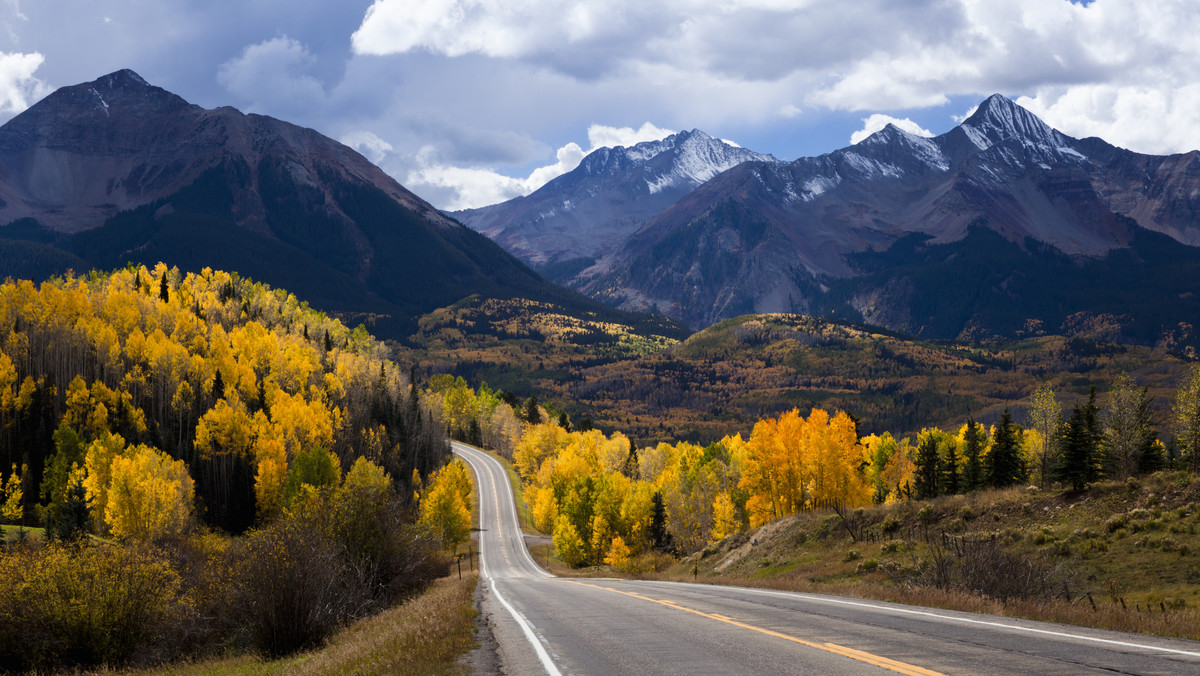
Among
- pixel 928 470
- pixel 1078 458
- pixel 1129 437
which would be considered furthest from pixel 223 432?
pixel 1129 437

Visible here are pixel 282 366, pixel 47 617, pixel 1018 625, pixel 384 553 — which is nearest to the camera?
pixel 1018 625

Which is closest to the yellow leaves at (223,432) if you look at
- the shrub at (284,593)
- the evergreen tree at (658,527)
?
the evergreen tree at (658,527)

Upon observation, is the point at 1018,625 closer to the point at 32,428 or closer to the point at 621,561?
the point at 621,561

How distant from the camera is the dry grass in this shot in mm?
14281

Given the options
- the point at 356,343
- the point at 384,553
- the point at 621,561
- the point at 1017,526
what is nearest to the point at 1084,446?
the point at 1017,526

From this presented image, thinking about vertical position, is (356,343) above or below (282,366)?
above

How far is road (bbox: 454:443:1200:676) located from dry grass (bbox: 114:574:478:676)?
119 cm

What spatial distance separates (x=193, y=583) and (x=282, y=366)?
87.6m

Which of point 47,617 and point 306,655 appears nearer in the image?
point 306,655

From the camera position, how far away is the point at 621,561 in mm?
73312

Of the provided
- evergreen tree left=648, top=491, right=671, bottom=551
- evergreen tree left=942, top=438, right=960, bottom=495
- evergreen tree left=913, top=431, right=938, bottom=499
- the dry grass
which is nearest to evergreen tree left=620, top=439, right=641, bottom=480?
evergreen tree left=648, top=491, right=671, bottom=551

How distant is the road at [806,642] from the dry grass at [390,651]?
1189 millimetres

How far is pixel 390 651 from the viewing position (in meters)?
16.0

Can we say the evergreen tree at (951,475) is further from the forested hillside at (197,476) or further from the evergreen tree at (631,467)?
the evergreen tree at (631,467)
